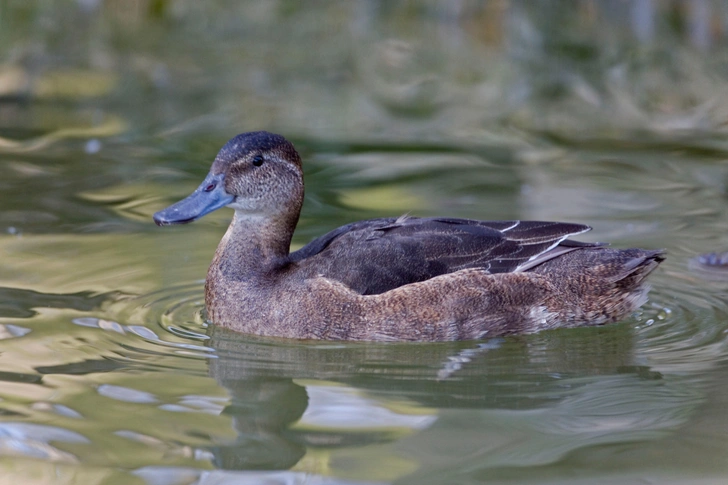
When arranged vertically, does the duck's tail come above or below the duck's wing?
below

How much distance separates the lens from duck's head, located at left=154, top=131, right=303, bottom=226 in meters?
6.32

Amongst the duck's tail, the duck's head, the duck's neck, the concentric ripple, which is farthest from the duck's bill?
the duck's tail

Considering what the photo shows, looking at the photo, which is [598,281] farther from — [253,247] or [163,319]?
[163,319]

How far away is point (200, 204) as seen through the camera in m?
6.32

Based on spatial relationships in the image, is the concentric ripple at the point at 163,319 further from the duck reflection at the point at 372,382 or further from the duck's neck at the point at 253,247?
the duck's neck at the point at 253,247

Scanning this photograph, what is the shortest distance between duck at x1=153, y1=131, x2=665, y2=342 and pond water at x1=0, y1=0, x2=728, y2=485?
0.53 feet

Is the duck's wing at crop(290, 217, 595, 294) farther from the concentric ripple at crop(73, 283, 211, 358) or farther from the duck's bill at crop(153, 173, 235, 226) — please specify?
the concentric ripple at crop(73, 283, 211, 358)

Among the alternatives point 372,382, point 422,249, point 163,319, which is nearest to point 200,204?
point 163,319

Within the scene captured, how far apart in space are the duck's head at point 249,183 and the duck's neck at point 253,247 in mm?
48

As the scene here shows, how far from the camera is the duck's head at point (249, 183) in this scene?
20.7 ft

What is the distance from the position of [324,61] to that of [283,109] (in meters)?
2.92

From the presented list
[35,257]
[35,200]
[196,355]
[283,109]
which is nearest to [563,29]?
[283,109]

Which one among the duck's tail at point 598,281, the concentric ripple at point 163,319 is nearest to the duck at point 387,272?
the duck's tail at point 598,281

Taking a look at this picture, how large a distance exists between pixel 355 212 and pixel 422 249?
2.59 meters
